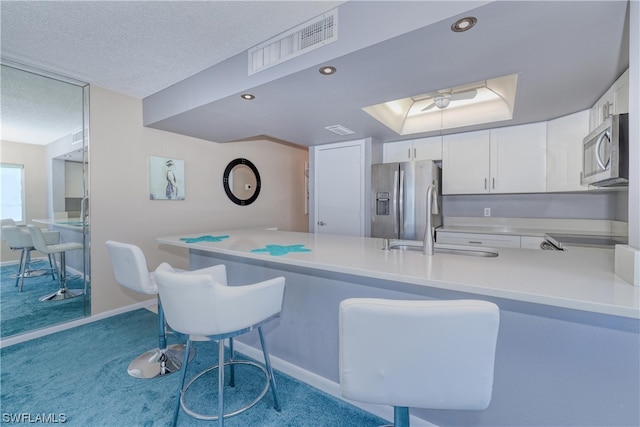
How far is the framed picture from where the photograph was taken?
3254mm

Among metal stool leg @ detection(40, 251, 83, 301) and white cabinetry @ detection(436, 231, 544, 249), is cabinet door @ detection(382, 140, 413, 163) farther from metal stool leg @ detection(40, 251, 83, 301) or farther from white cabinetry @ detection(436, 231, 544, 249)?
metal stool leg @ detection(40, 251, 83, 301)

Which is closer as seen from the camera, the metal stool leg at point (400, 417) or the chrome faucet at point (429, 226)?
the metal stool leg at point (400, 417)

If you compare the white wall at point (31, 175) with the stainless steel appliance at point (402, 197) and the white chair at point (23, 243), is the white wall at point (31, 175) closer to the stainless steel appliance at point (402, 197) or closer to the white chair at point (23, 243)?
the white chair at point (23, 243)

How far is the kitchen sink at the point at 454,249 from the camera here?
169 cm

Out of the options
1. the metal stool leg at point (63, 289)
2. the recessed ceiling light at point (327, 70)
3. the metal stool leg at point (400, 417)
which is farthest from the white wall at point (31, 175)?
the metal stool leg at point (400, 417)

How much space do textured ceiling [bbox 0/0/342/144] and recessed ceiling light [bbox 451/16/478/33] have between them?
73 cm

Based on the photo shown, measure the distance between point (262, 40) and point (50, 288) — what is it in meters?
3.12

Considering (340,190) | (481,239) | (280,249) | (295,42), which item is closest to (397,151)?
(340,190)

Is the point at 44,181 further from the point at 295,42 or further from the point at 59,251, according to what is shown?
the point at 295,42

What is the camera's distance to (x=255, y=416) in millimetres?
1581

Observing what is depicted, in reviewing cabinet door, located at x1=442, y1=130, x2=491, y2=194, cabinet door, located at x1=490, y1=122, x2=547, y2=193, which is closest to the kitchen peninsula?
cabinet door, located at x1=490, y1=122, x2=547, y2=193

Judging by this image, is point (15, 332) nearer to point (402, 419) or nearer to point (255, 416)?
point (255, 416)

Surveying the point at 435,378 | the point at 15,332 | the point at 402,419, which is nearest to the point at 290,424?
the point at 402,419

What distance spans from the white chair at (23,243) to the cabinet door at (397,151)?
3932 millimetres
